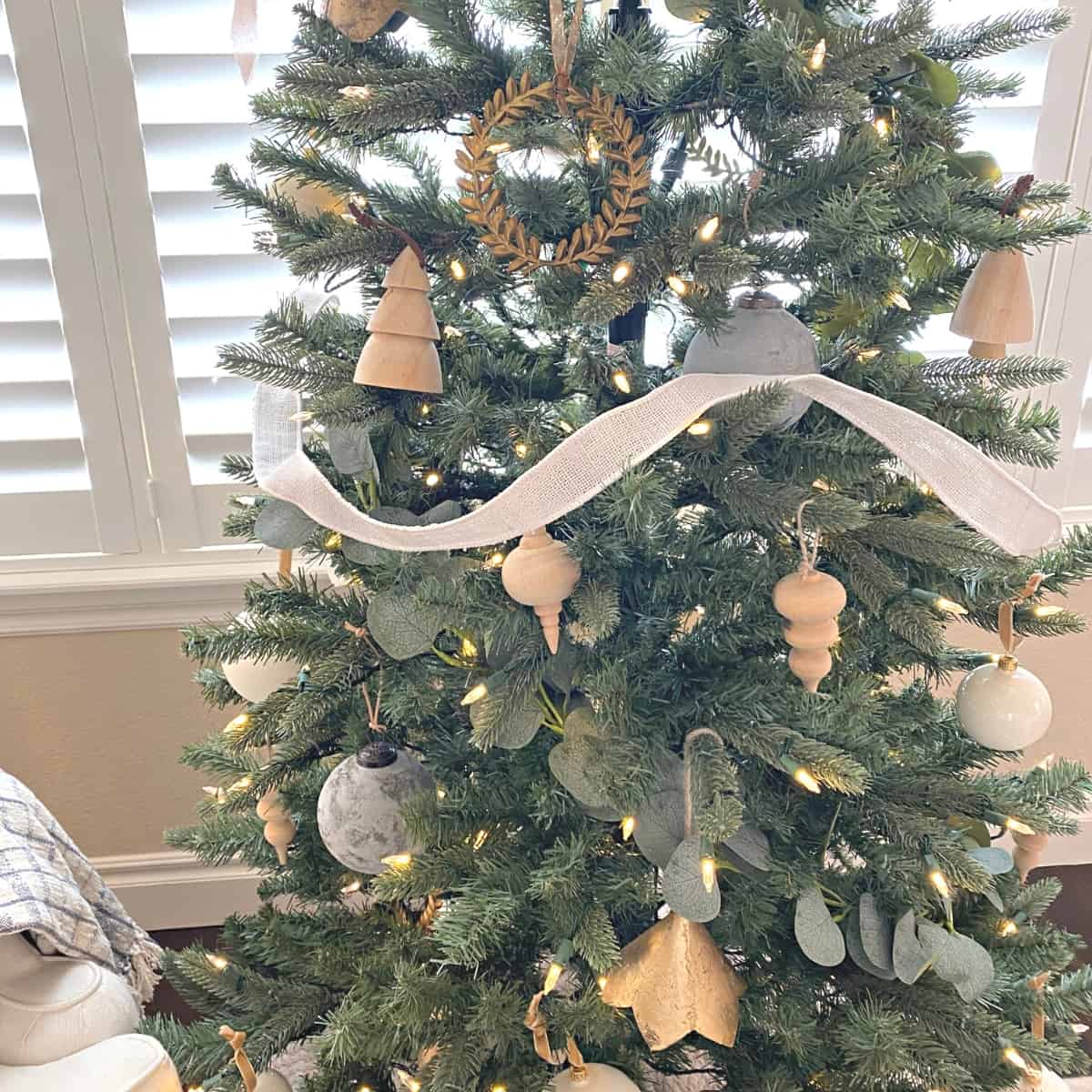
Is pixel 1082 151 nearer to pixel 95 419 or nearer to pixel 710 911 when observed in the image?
pixel 710 911

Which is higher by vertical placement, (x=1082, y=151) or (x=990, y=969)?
(x=1082, y=151)

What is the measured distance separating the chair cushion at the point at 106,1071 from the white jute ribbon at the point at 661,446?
21.6 inches

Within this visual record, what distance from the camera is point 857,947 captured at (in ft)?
2.50

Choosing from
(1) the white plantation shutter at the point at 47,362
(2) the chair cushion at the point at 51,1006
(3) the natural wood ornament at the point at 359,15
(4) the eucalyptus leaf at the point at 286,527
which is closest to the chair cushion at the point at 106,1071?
(2) the chair cushion at the point at 51,1006

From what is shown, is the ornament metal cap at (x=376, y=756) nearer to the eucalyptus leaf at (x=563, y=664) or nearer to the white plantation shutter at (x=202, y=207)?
the eucalyptus leaf at (x=563, y=664)

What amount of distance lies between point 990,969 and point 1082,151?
44.7 inches

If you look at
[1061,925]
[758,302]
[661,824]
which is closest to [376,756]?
[661,824]

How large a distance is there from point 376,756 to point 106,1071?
383 mm

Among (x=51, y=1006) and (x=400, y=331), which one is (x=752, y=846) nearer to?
(x=400, y=331)

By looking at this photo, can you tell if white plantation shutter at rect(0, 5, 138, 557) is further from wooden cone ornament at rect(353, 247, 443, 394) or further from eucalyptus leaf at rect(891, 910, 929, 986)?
eucalyptus leaf at rect(891, 910, 929, 986)

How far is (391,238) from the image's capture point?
0.67m

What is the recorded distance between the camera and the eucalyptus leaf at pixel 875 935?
735mm

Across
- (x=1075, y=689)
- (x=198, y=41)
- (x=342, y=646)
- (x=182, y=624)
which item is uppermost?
(x=198, y=41)

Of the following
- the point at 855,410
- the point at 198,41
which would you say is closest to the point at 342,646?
Answer: the point at 855,410
